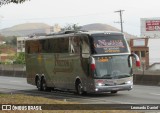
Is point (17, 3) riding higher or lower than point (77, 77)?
higher

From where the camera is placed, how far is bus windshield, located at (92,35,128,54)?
24.4m

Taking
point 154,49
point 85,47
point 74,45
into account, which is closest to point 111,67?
point 85,47

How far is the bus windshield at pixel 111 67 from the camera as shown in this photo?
24.2 meters

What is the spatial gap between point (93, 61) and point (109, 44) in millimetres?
1282

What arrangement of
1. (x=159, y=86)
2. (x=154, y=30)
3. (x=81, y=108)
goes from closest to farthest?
(x=81, y=108)
(x=159, y=86)
(x=154, y=30)

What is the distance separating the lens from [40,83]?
103 feet

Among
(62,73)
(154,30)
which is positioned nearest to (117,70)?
(62,73)

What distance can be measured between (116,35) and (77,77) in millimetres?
2951

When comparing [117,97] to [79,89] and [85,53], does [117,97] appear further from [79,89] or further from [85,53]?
[85,53]

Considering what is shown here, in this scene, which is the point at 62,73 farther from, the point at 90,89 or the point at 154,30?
the point at 154,30

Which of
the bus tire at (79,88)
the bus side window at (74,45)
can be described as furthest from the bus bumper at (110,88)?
the bus side window at (74,45)

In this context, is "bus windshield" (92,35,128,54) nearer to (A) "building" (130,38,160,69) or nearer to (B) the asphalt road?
(B) the asphalt road

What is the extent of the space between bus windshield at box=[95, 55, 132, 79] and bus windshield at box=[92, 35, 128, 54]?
350 millimetres

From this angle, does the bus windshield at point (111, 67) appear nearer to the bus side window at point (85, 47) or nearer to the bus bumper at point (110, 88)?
the bus bumper at point (110, 88)
